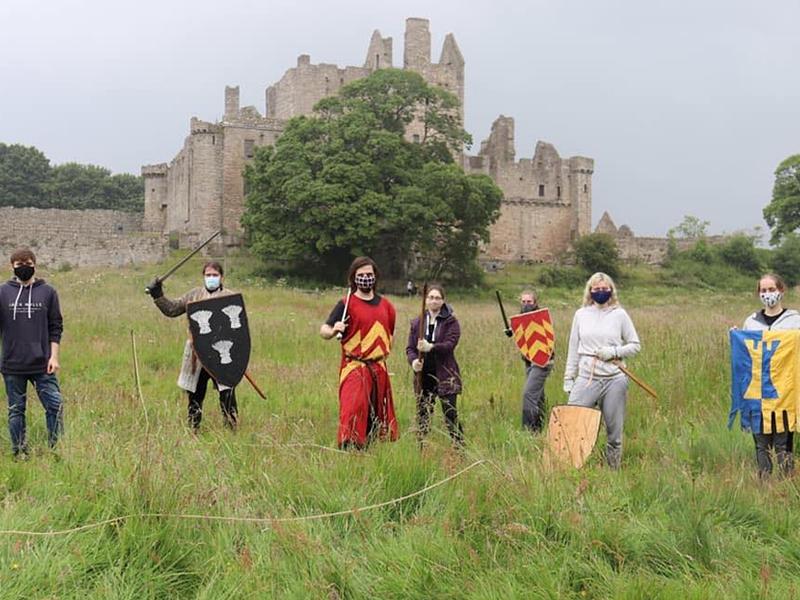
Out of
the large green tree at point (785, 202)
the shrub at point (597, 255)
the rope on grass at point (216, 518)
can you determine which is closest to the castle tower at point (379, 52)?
the shrub at point (597, 255)

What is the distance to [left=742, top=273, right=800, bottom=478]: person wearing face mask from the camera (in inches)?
258

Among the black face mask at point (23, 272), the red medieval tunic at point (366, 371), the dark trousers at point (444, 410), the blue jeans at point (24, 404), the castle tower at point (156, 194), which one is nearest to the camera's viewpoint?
the red medieval tunic at point (366, 371)

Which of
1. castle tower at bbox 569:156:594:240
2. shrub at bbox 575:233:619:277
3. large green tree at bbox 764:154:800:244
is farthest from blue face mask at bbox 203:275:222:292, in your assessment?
large green tree at bbox 764:154:800:244

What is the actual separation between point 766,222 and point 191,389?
2427 inches

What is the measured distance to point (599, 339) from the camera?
712cm

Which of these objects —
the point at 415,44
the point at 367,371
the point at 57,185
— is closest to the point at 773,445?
the point at 367,371

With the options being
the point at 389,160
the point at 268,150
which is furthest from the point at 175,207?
the point at 389,160

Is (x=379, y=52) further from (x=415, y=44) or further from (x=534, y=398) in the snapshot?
(x=534, y=398)

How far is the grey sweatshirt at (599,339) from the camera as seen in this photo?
7105 millimetres

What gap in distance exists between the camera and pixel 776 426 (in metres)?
6.50

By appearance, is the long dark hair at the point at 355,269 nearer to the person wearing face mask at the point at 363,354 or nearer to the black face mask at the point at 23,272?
the person wearing face mask at the point at 363,354

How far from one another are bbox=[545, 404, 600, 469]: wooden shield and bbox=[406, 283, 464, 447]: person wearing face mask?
3.48 feet

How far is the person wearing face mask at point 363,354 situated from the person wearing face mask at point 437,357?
1.85ft

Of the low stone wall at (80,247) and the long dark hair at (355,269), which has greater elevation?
the low stone wall at (80,247)
